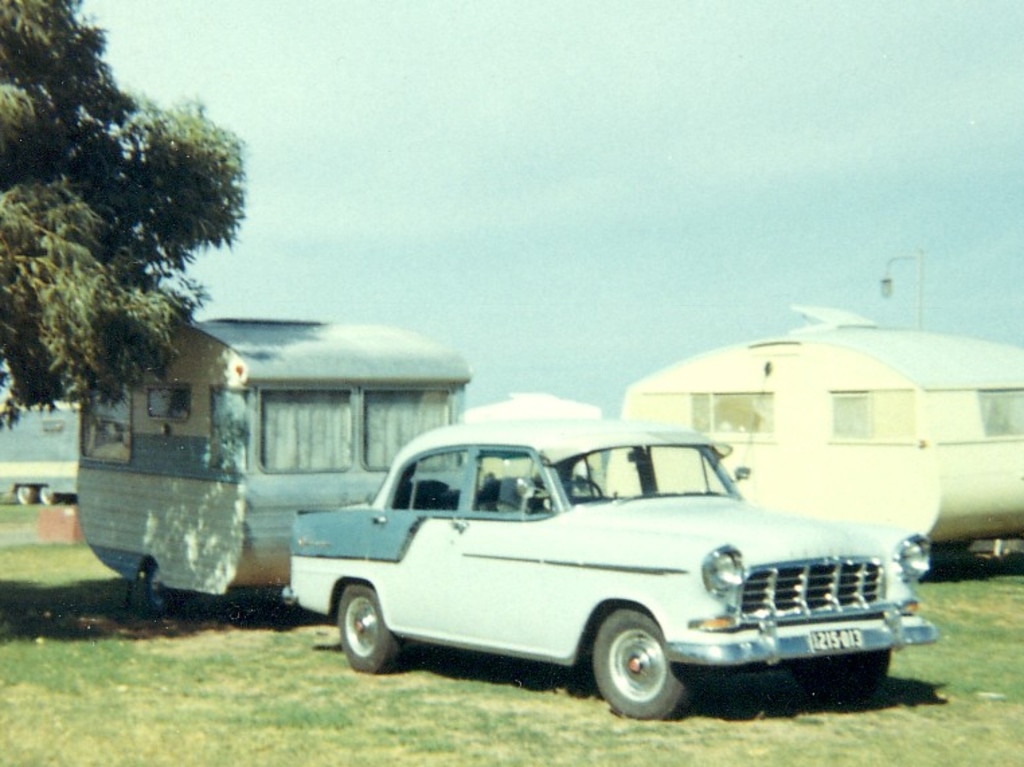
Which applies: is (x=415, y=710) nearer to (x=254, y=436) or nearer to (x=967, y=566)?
(x=254, y=436)

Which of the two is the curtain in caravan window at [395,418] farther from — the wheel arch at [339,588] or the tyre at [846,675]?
the tyre at [846,675]

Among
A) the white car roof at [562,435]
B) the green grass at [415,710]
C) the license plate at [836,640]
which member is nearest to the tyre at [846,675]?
the green grass at [415,710]

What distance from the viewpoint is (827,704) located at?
9250 mm

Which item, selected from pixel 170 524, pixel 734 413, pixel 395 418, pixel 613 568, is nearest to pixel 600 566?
pixel 613 568

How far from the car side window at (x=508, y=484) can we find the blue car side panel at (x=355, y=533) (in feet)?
2.04

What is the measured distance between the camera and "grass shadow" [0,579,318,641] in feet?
43.1

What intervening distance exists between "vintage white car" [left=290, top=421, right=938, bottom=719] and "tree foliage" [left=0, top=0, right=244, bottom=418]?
270cm

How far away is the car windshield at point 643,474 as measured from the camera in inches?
377

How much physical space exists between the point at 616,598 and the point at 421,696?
1.76m

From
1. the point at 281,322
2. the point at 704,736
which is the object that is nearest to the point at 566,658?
the point at 704,736

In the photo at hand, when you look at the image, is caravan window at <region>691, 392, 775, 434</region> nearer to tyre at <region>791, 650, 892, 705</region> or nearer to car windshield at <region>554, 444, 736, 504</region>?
car windshield at <region>554, 444, 736, 504</region>

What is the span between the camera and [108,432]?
50.4 ft

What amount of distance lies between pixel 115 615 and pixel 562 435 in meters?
6.63

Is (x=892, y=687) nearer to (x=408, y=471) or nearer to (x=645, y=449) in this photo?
(x=645, y=449)
